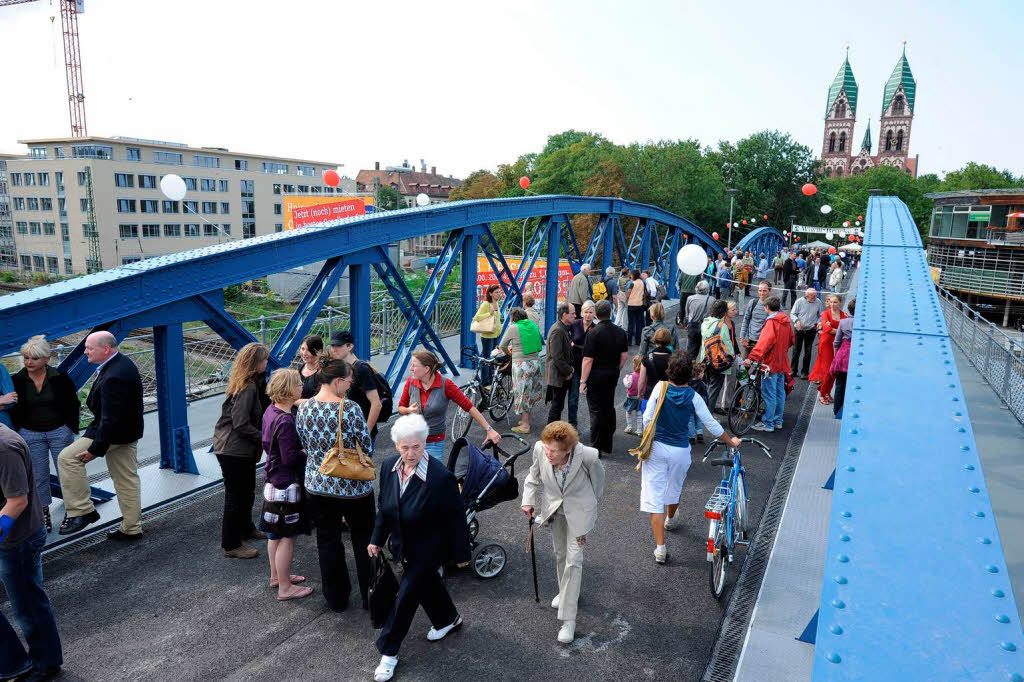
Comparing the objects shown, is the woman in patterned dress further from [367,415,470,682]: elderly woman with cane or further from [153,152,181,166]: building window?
[153,152,181,166]: building window

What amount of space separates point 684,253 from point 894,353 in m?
13.3

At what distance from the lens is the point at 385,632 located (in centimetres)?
419

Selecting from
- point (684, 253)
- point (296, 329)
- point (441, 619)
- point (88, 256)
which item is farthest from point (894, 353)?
point (88, 256)

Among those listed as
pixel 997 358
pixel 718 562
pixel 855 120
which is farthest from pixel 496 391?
pixel 855 120

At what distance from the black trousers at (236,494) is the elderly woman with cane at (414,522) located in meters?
1.62

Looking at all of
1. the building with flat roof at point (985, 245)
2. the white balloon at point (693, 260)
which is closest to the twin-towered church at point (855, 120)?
the building with flat roof at point (985, 245)

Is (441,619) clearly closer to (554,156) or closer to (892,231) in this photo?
(892,231)

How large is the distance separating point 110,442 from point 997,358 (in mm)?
11924

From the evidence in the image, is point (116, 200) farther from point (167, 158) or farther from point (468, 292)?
point (468, 292)

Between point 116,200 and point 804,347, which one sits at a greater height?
point 116,200

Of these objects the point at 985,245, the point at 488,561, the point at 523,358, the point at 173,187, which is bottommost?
the point at 488,561

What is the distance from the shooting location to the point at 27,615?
3965 millimetres

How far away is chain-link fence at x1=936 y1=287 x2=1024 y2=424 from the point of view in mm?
9469

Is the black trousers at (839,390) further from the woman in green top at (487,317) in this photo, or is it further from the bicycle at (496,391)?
the woman in green top at (487,317)
